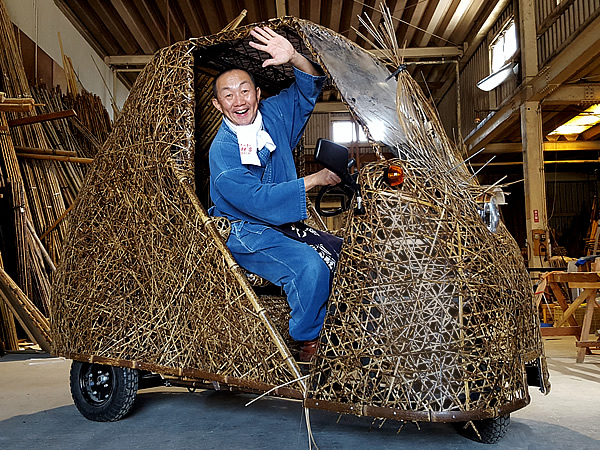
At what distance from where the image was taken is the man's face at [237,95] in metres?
3.02

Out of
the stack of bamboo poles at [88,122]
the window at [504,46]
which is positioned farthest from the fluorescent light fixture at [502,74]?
the stack of bamboo poles at [88,122]

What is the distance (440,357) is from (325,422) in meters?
1.14

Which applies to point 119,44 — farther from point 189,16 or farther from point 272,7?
point 272,7

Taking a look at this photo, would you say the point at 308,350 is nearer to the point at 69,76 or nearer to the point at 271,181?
the point at 271,181

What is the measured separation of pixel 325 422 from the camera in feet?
10.4

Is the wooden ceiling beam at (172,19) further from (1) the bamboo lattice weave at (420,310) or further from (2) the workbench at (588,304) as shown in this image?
(1) the bamboo lattice weave at (420,310)

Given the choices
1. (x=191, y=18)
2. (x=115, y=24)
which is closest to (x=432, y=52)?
(x=191, y=18)

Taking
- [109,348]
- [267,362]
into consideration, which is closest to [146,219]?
[109,348]

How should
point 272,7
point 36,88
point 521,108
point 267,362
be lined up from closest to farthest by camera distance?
point 267,362 → point 36,88 → point 521,108 → point 272,7

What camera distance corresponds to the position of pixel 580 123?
13.5 metres

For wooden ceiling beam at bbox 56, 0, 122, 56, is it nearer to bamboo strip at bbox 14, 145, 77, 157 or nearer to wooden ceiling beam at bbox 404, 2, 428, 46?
bamboo strip at bbox 14, 145, 77, 157

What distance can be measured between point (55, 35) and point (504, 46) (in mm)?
9104

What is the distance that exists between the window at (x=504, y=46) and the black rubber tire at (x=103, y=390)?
10.9 m

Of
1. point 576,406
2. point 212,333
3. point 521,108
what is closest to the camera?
point 212,333
